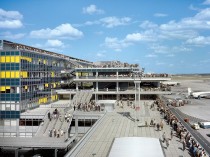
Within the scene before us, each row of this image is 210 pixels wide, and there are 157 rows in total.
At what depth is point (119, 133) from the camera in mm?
37312

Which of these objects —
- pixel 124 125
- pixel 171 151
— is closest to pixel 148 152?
pixel 171 151

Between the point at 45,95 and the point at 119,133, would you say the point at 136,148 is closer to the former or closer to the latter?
the point at 119,133

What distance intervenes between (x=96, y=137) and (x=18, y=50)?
28.4m

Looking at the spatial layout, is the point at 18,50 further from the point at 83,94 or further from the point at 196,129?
the point at 196,129

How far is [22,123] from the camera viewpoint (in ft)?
187

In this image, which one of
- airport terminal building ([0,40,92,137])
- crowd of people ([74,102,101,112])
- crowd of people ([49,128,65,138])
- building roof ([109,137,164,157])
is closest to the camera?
building roof ([109,137,164,157])

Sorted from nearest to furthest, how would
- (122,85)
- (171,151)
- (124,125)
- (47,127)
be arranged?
(171,151) < (124,125) < (47,127) < (122,85)

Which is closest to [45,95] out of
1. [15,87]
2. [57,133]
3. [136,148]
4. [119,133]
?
[15,87]

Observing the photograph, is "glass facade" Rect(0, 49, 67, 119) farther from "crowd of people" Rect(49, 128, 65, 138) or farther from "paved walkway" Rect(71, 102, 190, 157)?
"paved walkway" Rect(71, 102, 190, 157)

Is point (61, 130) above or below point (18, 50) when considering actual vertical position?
below

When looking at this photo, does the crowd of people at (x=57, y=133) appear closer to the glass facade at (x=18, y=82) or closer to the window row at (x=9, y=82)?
the glass facade at (x=18, y=82)

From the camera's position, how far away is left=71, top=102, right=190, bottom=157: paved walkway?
1135 inches

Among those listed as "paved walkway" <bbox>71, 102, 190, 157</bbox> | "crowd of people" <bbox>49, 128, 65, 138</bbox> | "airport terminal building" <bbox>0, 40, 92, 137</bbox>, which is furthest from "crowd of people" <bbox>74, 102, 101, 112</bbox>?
"crowd of people" <bbox>49, 128, 65, 138</bbox>

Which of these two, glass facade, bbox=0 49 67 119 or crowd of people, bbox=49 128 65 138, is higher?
glass facade, bbox=0 49 67 119
